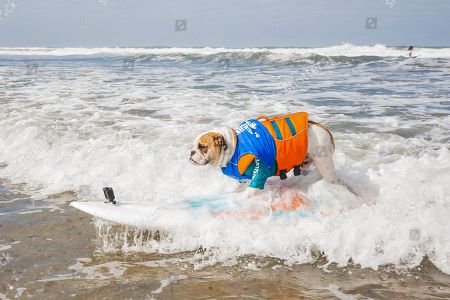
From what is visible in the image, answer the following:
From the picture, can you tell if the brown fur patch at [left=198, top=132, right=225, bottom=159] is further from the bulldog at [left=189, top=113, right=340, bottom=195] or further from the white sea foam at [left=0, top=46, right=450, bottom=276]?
the white sea foam at [left=0, top=46, right=450, bottom=276]

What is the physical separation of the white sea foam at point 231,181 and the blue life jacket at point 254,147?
0.46 metres

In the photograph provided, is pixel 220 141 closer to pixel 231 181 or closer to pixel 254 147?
pixel 254 147

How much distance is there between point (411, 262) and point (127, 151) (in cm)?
473

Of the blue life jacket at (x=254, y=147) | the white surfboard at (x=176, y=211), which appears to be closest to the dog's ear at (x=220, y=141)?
the blue life jacket at (x=254, y=147)

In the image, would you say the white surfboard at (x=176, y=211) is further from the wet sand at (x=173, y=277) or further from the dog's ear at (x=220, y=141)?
the dog's ear at (x=220, y=141)

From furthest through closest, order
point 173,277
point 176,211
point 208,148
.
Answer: point 176,211
point 208,148
point 173,277

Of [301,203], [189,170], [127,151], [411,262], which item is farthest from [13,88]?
[411,262]

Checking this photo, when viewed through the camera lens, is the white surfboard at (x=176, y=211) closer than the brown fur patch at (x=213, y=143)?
No

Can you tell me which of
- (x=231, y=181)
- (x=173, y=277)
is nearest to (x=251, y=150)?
(x=173, y=277)

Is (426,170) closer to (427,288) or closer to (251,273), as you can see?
(427,288)

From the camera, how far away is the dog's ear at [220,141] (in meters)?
4.42

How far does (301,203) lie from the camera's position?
480 cm

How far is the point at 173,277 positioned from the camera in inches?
151

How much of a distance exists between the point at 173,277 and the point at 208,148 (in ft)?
4.14
